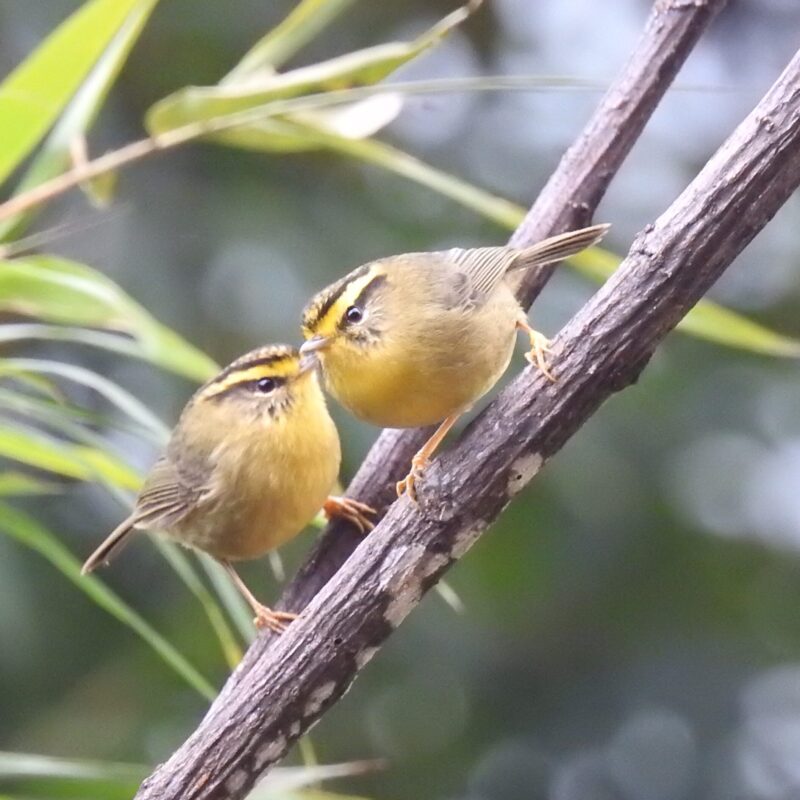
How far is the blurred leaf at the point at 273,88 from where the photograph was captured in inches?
77.5

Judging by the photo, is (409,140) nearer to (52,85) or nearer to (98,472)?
(52,85)

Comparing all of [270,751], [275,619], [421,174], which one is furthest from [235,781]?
[421,174]

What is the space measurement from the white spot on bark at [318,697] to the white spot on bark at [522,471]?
12.0 inches

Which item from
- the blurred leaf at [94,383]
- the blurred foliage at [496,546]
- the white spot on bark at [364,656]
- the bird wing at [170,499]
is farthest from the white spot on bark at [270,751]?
the blurred foliage at [496,546]

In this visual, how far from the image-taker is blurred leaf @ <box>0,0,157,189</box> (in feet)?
6.67

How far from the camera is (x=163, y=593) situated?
3.19 m

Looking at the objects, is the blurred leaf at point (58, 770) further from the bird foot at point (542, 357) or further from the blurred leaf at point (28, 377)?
the bird foot at point (542, 357)

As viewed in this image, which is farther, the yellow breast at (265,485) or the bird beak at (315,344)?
the yellow breast at (265,485)

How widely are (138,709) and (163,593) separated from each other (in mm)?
294

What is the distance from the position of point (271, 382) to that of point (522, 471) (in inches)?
36.2

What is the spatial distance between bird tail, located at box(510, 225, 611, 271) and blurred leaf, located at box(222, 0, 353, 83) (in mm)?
514

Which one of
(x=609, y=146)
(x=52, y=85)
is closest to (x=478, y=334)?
(x=609, y=146)

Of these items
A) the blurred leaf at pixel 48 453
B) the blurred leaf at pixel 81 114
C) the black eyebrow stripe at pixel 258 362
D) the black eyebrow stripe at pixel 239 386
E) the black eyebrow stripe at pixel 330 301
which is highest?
the blurred leaf at pixel 81 114

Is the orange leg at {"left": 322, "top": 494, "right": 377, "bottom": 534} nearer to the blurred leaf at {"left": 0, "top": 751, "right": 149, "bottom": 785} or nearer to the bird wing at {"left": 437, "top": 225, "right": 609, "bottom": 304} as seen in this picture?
the bird wing at {"left": 437, "top": 225, "right": 609, "bottom": 304}
